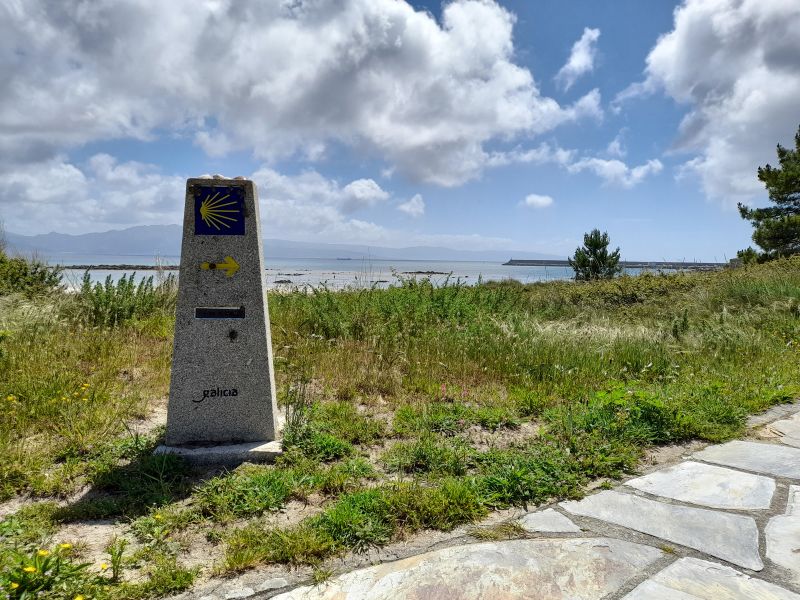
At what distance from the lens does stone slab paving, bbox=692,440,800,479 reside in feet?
11.4

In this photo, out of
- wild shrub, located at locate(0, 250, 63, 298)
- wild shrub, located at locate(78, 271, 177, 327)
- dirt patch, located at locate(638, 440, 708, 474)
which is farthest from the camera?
wild shrub, located at locate(0, 250, 63, 298)

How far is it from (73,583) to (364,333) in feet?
17.7

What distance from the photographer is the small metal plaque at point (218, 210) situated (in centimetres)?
368

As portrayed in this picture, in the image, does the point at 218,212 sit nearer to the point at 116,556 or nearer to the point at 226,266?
the point at 226,266

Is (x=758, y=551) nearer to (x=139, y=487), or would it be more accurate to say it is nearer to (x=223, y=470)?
(x=223, y=470)

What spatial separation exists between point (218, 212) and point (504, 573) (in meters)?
2.97

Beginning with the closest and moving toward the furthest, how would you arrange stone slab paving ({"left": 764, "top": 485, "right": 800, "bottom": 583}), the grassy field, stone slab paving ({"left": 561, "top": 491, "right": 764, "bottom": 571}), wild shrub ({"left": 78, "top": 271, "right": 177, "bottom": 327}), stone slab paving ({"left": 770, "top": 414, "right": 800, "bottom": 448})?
stone slab paving ({"left": 764, "top": 485, "right": 800, "bottom": 583}), stone slab paving ({"left": 561, "top": 491, "right": 764, "bottom": 571}), the grassy field, stone slab paving ({"left": 770, "top": 414, "right": 800, "bottom": 448}), wild shrub ({"left": 78, "top": 271, "right": 177, "bottom": 327})

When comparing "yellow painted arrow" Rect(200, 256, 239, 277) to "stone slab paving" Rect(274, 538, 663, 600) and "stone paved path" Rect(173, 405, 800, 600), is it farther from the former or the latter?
"stone slab paving" Rect(274, 538, 663, 600)

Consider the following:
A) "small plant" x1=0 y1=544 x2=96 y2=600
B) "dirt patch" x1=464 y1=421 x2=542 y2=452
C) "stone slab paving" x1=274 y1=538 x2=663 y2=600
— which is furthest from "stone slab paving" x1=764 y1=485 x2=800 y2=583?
"small plant" x1=0 y1=544 x2=96 y2=600

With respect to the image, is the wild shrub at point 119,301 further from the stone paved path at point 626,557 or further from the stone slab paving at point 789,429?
the stone slab paving at point 789,429

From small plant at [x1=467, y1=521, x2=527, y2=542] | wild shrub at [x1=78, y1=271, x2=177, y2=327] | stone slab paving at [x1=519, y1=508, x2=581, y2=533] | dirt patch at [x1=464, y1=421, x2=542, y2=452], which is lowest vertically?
small plant at [x1=467, y1=521, x2=527, y2=542]

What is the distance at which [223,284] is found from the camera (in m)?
3.79

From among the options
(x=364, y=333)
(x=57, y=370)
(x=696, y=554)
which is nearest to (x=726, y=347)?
(x=364, y=333)

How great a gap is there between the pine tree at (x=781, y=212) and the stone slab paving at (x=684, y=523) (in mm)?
27204
